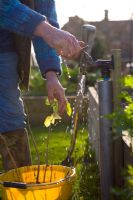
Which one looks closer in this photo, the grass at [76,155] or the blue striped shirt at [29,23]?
the blue striped shirt at [29,23]

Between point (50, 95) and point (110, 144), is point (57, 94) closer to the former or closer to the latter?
point (50, 95)

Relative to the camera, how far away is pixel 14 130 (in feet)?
9.93

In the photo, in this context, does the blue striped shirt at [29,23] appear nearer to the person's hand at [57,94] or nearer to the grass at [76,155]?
the person's hand at [57,94]

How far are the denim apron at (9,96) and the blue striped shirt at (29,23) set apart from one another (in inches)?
2.6

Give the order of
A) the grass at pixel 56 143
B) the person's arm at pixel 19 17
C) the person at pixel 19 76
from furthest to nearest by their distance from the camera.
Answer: the grass at pixel 56 143 → the person at pixel 19 76 → the person's arm at pixel 19 17

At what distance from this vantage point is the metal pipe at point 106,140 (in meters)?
3.29

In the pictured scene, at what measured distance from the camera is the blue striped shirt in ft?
7.76

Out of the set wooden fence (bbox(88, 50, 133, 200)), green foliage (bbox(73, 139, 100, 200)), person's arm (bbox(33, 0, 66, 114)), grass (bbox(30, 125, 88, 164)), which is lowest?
grass (bbox(30, 125, 88, 164))

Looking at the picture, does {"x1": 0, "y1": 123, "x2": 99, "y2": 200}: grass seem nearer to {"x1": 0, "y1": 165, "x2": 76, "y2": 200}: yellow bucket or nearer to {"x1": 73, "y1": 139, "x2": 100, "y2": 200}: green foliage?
{"x1": 73, "y1": 139, "x2": 100, "y2": 200}: green foliage

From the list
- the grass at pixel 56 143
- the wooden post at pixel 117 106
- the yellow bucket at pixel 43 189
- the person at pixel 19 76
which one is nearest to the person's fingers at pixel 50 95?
the person at pixel 19 76

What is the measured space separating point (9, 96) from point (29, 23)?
0.72 meters

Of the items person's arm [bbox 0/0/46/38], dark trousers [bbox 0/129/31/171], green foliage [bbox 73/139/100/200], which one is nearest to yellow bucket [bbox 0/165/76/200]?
dark trousers [bbox 0/129/31/171]

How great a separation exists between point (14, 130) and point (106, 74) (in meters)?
0.67

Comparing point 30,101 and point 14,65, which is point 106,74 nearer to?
point 14,65
